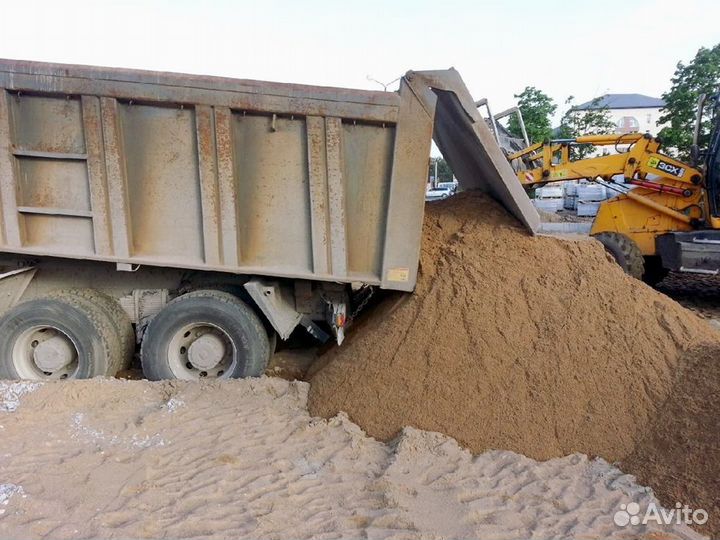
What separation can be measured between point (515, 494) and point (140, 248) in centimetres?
353

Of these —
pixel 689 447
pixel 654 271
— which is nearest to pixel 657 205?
pixel 654 271

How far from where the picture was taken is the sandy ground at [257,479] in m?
2.90

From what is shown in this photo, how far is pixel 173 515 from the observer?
2979 millimetres

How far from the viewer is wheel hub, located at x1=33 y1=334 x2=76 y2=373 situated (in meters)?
4.81

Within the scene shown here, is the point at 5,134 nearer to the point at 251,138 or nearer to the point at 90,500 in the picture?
the point at 251,138

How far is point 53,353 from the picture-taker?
481 centimetres

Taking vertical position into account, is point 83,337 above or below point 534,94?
below

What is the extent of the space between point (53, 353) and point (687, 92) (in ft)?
66.1

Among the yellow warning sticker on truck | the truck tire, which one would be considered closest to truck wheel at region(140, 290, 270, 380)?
the truck tire

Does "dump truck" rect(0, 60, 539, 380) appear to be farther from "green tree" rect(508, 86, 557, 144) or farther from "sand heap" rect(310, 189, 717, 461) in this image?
"green tree" rect(508, 86, 557, 144)

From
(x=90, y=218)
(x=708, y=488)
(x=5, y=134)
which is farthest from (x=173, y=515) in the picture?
(x=5, y=134)

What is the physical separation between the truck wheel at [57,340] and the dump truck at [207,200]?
0.04ft

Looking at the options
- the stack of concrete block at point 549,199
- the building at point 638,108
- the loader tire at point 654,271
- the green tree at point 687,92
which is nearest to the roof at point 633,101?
the building at point 638,108

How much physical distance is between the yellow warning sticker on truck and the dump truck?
0.5 inches
